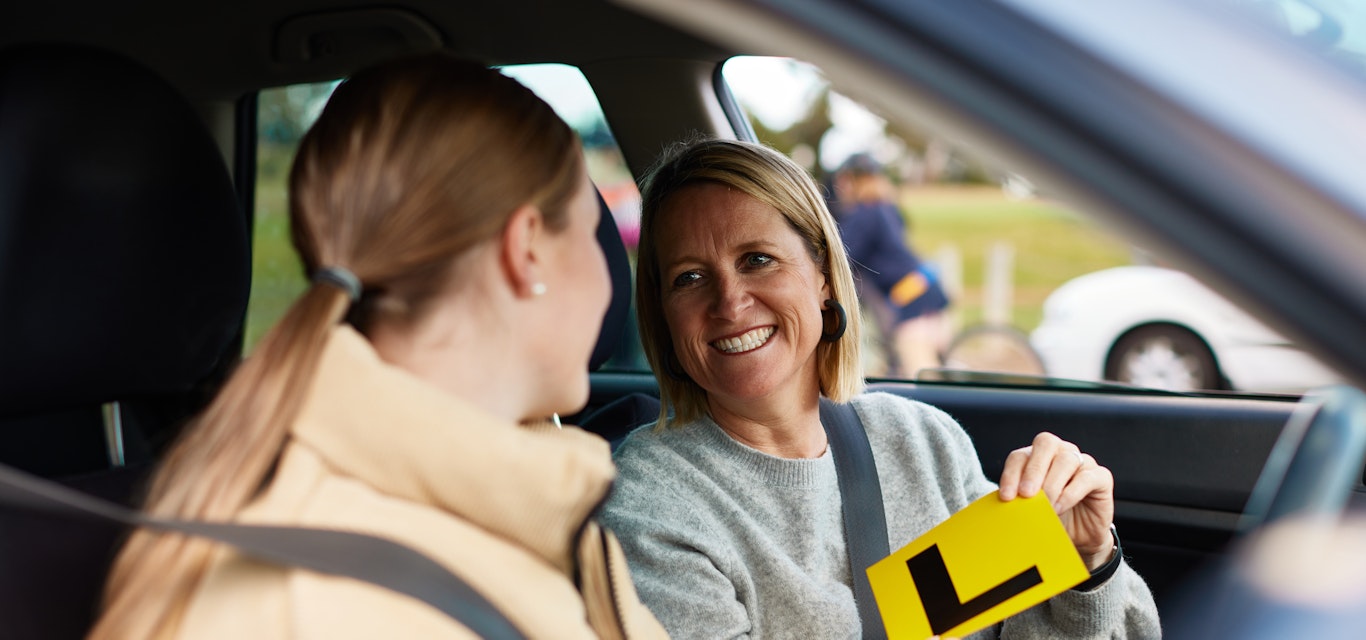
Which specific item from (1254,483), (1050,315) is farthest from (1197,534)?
(1050,315)

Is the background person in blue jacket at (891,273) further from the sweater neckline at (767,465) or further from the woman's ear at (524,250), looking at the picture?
the woman's ear at (524,250)

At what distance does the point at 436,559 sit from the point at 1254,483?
1904 mm

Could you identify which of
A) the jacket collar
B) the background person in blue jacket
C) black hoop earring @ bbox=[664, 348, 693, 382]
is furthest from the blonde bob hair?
the background person in blue jacket

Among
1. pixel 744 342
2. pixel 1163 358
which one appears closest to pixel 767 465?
pixel 744 342

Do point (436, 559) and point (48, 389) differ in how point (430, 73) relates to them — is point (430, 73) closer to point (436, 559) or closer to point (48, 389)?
point (436, 559)

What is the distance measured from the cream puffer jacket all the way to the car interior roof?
139 cm

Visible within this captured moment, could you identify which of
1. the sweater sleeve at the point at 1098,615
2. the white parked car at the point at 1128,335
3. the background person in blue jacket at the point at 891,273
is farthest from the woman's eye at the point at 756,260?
the background person in blue jacket at the point at 891,273

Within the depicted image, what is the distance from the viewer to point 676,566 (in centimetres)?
167

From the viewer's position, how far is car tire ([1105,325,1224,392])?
5566 millimetres

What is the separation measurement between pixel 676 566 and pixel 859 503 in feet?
1.22

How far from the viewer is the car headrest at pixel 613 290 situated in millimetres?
2209

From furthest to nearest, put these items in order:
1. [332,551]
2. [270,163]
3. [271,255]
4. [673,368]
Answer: [270,163] → [271,255] → [673,368] → [332,551]

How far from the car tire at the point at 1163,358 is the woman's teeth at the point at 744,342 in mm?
3993

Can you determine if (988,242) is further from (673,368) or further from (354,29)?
(673,368)
